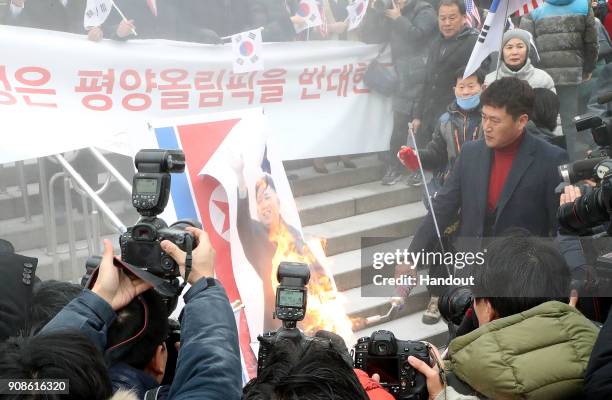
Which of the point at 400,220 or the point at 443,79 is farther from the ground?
the point at 443,79

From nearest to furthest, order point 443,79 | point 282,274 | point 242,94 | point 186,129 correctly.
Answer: point 282,274
point 186,129
point 242,94
point 443,79

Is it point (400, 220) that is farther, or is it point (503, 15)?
point (400, 220)

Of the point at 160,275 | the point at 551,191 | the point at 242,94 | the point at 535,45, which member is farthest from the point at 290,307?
the point at 535,45

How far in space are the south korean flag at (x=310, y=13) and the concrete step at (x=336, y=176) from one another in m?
1.06

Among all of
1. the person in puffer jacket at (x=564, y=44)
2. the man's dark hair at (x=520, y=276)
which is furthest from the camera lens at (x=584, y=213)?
the person in puffer jacket at (x=564, y=44)

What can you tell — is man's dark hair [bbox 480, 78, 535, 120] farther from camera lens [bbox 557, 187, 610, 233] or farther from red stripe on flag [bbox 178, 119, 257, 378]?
camera lens [bbox 557, 187, 610, 233]

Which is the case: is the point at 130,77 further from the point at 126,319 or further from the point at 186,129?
the point at 126,319

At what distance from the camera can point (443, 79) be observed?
560cm

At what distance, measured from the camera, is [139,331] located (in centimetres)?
206

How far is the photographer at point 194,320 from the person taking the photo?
1771mm

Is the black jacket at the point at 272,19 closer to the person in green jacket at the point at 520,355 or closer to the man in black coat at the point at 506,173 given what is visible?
the man in black coat at the point at 506,173

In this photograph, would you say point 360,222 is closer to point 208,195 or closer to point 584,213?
point 208,195

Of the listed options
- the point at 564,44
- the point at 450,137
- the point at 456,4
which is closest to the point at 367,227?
the point at 450,137

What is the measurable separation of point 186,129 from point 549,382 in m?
2.22
